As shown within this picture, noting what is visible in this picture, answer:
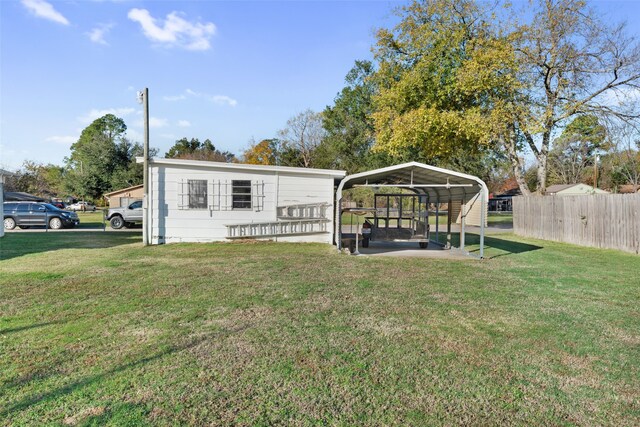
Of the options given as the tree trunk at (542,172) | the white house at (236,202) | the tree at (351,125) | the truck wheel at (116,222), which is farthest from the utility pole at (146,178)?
the tree at (351,125)

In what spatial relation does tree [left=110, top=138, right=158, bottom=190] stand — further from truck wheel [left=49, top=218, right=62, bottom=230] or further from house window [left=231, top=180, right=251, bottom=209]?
house window [left=231, top=180, right=251, bottom=209]

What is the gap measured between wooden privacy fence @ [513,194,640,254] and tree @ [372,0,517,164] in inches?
144

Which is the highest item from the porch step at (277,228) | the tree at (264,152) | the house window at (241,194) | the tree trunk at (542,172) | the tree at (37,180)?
the tree at (264,152)

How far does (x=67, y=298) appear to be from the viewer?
Result: 581cm

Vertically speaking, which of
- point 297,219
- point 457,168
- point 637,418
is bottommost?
point 637,418

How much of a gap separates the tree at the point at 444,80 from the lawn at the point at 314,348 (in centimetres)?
989

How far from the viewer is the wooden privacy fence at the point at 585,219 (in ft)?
40.7

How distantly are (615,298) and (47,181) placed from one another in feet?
213

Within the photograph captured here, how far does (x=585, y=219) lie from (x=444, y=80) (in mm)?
7741

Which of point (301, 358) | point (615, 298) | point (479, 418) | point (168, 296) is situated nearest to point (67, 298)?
point (168, 296)

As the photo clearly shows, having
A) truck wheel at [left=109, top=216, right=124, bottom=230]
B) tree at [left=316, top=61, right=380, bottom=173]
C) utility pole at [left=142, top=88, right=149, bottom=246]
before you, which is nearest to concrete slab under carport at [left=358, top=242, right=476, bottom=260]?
utility pole at [left=142, top=88, right=149, bottom=246]

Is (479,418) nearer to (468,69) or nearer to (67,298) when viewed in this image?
(67,298)

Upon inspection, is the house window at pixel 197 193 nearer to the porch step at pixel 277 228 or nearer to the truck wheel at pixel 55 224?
the porch step at pixel 277 228

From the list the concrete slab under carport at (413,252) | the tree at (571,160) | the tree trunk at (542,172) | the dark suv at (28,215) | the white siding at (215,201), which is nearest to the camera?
the concrete slab under carport at (413,252)
